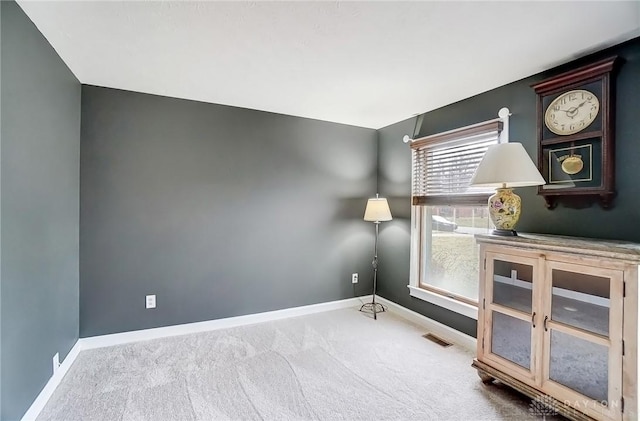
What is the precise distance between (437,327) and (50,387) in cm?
329

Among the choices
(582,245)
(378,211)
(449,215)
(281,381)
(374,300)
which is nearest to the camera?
(582,245)

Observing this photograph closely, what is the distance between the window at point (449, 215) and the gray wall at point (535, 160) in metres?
0.12

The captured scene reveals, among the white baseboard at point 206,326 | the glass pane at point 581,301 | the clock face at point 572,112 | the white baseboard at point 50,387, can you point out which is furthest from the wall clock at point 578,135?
the white baseboard at point 50,387

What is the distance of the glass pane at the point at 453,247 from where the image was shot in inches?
115

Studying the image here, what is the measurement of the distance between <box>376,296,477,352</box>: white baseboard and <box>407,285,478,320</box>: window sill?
0.21m

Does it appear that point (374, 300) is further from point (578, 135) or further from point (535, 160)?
point (578, 135)

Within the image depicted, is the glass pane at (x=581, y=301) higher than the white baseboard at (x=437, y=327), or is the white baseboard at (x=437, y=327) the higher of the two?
the glass pane at (x=581, y=301)

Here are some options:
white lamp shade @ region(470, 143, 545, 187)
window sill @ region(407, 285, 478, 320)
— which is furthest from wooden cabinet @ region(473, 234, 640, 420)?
window sill @ region(407, 285, 478, 320)

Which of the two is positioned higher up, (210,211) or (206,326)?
(210,211)

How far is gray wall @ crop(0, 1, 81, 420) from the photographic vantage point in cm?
158

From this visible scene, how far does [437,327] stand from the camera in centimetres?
318

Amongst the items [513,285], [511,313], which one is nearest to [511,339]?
[511,313]

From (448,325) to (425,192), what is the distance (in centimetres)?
143

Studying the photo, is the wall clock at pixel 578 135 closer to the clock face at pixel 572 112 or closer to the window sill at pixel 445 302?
the clock face at pixel 572 112
